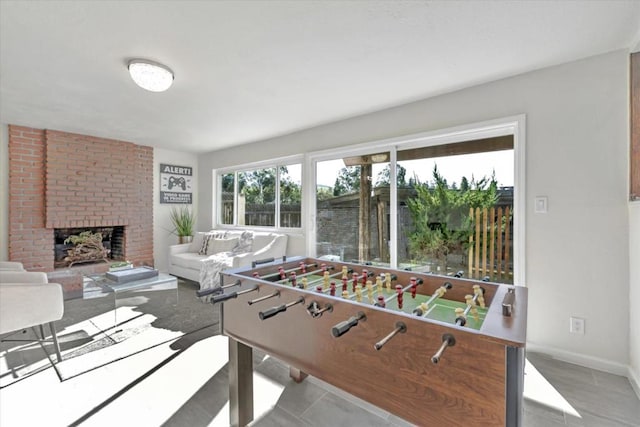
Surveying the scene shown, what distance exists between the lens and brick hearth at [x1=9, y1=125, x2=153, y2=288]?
13.0 feet

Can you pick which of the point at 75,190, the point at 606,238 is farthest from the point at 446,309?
the point at 75,190

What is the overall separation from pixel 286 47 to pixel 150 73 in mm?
1061

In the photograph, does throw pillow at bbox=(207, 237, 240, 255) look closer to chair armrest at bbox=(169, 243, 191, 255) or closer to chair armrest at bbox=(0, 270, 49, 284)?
chair armrest at bbox=(169, 243, 191, 255)

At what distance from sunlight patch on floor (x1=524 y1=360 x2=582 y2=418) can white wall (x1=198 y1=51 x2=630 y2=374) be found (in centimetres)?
43

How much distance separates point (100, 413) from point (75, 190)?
12.6 ft

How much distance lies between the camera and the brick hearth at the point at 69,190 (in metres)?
3.95

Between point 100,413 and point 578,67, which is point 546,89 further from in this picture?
point 100,413

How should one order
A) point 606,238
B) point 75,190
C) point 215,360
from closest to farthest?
point 606,238
point 215,360
point 75,190

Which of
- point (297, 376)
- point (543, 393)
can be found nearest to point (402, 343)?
point (297, 376)

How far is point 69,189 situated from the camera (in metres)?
4.26

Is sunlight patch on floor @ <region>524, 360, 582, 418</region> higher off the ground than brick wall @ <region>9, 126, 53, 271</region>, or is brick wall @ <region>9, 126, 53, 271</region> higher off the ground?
brick wall @ <region>9, 126, 53, 271</region>

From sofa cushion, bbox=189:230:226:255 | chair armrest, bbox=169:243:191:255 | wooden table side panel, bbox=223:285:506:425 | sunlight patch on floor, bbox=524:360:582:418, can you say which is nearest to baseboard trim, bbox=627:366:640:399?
sunlight patch on floor, bbox=524:360:582:418

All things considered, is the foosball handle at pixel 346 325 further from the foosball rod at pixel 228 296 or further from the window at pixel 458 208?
the window at pixel 458 208

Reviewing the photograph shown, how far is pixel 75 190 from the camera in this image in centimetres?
431
